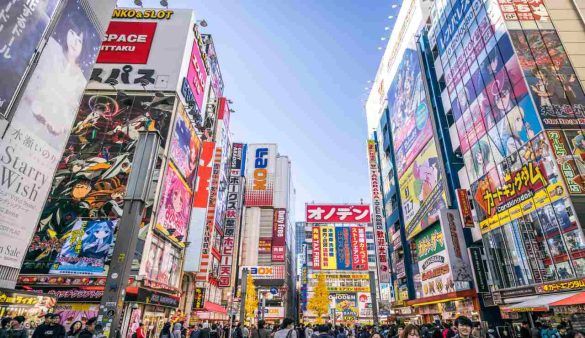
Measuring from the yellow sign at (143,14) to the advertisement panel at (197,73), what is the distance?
2.99 m

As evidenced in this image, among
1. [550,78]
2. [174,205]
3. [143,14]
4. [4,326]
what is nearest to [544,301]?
[550,78]

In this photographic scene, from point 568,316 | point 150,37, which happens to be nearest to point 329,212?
point 150,37

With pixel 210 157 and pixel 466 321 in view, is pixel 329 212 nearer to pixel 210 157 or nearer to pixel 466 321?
pixel 210 157

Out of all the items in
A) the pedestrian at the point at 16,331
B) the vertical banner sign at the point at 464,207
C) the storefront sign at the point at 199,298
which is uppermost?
the vertical banner sign at the point at 464,207

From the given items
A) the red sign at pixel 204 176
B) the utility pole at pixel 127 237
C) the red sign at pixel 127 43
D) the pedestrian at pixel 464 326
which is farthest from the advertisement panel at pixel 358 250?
the pedestrian at pixel 464 326

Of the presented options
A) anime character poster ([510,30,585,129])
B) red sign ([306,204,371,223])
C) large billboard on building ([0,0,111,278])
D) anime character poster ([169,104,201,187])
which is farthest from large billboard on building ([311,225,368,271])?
large billboard on building ([0,0,111,278])

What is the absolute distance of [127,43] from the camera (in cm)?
2930

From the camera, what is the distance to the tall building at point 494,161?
17.2 metres

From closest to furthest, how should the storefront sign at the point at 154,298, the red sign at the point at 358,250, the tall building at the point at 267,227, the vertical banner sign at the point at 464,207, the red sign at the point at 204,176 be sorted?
the storefront sign at the point at 154,298, the vertical banner sign at the point at 464,207, the red sign at the point at 204,176, the tall building at the point at 267,227, the red sign at the point at 358,250

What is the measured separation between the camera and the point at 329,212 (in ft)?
239

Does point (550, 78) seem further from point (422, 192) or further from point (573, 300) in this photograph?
point (422, 192)

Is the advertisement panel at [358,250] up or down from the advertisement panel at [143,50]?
down

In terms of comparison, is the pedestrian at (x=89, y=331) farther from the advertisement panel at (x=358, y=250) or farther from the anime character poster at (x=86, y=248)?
the advertisement panel at (x=358, y=250)

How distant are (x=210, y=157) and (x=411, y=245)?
24617 millimetres
